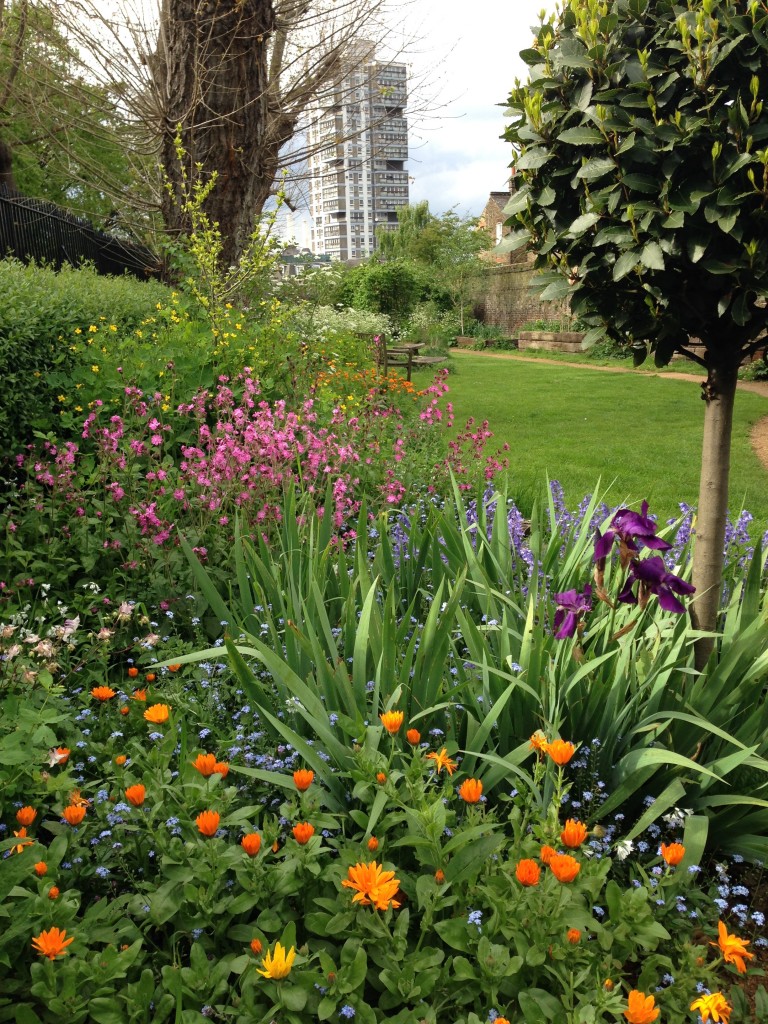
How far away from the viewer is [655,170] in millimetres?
2303

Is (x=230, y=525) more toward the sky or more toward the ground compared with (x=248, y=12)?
more toward the ground

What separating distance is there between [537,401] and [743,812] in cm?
1093

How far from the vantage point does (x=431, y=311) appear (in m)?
29.1

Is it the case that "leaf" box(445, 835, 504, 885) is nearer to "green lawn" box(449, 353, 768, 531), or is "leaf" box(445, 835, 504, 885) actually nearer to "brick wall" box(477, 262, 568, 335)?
"green lawn" box(449, 353, 768, 531)

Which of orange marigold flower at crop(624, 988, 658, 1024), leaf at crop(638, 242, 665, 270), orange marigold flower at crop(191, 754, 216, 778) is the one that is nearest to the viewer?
orange marigold flower at crop(624, 988, 658, 1024)

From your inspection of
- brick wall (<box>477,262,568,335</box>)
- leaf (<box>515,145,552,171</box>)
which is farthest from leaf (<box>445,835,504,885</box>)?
brick wall (<box>477,262,568,335</box>)

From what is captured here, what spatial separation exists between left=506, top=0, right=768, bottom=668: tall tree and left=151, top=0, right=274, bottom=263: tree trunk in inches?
231

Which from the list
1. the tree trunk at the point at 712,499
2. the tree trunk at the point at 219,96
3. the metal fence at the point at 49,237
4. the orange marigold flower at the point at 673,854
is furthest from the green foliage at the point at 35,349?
the metal fence at the point at 49,237

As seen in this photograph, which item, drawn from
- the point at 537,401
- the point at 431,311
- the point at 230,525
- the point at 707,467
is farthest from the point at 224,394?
the point at 431,311

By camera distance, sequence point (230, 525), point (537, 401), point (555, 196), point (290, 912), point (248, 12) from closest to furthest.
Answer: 1. point (290, 912)
2. point (555, 196)
3. point (230, 525)
4. point (248, 12)
5. point (537, 401)

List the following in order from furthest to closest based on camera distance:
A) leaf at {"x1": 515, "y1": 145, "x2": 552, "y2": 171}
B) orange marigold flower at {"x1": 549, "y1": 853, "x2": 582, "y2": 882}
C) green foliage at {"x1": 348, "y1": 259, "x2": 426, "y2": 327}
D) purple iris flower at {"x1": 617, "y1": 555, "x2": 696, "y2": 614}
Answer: green foliage at {"x1": 348, "y1": 259, "x2": 426, "y2": 327}, leaf at {"x1": 515, "y1": 145, "x2": 552, "y2": 171}, purple iris flower at {"x1": 617, "y1": 555, "x2": 696, "y2": 614}, orange marigold flower at {"x1": 549, "y1": 853, "x2": 582, "y2": 882}

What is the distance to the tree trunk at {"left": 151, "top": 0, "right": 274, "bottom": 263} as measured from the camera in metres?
7.64

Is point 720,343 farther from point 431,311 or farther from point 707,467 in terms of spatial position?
point 431,311

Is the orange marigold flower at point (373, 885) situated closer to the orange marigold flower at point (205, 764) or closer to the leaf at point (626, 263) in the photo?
the orange marigold flower at point (205, 764)
